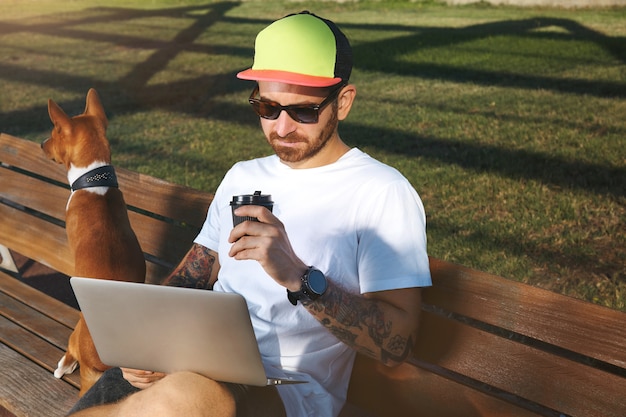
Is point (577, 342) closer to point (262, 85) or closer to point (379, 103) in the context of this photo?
point (262, 85)

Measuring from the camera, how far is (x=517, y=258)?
4.73 m

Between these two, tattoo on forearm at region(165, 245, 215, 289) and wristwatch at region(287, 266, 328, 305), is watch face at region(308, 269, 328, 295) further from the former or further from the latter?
tattoo on forearm at region(165, 245, 215, 289)

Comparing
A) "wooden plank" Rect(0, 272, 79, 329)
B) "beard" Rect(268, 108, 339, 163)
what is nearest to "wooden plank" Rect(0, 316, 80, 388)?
"wooden plank" Rect(0, 272, 79, 329)

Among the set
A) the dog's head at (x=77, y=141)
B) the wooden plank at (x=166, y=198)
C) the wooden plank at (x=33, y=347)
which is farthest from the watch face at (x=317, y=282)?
the dog's head at (x=77, y=141)

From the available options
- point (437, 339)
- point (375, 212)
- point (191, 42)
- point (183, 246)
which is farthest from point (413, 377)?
point (191, 42)

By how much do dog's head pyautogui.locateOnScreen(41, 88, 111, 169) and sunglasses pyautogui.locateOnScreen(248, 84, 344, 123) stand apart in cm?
120

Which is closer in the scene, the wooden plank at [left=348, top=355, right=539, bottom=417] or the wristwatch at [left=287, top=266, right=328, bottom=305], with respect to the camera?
the wristwatch at [left=287, top=266, right=328, bottom=305]

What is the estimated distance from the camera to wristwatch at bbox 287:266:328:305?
2.08 meters

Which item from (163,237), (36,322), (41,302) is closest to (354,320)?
(163,237)

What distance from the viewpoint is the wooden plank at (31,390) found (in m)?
2.88

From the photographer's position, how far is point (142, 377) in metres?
2.36

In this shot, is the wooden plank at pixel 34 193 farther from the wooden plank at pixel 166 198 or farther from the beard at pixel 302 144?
the beard at pixel 302 144

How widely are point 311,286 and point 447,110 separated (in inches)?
268

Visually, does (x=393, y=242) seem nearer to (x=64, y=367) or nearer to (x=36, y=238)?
(x=64, y=367)
